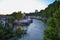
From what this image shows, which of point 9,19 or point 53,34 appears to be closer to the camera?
point 53,34

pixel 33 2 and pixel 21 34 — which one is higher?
pixel 33 2

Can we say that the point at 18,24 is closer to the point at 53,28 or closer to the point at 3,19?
the point at 3,19

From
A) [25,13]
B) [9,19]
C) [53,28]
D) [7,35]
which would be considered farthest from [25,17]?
[53,28]

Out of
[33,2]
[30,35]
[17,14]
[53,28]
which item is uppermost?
[33,2]

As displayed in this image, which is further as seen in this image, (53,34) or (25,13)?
(25,13)

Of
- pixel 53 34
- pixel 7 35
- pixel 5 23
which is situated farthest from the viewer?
pixel 5 23

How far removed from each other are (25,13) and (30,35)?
290mm

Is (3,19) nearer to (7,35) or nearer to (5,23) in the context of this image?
(5,23)

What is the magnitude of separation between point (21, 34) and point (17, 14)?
26cm

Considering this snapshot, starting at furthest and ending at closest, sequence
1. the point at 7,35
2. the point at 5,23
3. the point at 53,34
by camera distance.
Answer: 1. the point at 5,23
2. the point at 7,35
3. the point at 53,34

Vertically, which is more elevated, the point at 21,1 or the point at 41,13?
the point at 21,1

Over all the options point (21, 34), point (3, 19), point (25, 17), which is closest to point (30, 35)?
point (21, 34)

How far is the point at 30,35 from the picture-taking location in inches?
74.9

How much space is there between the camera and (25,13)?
75.9 inches
